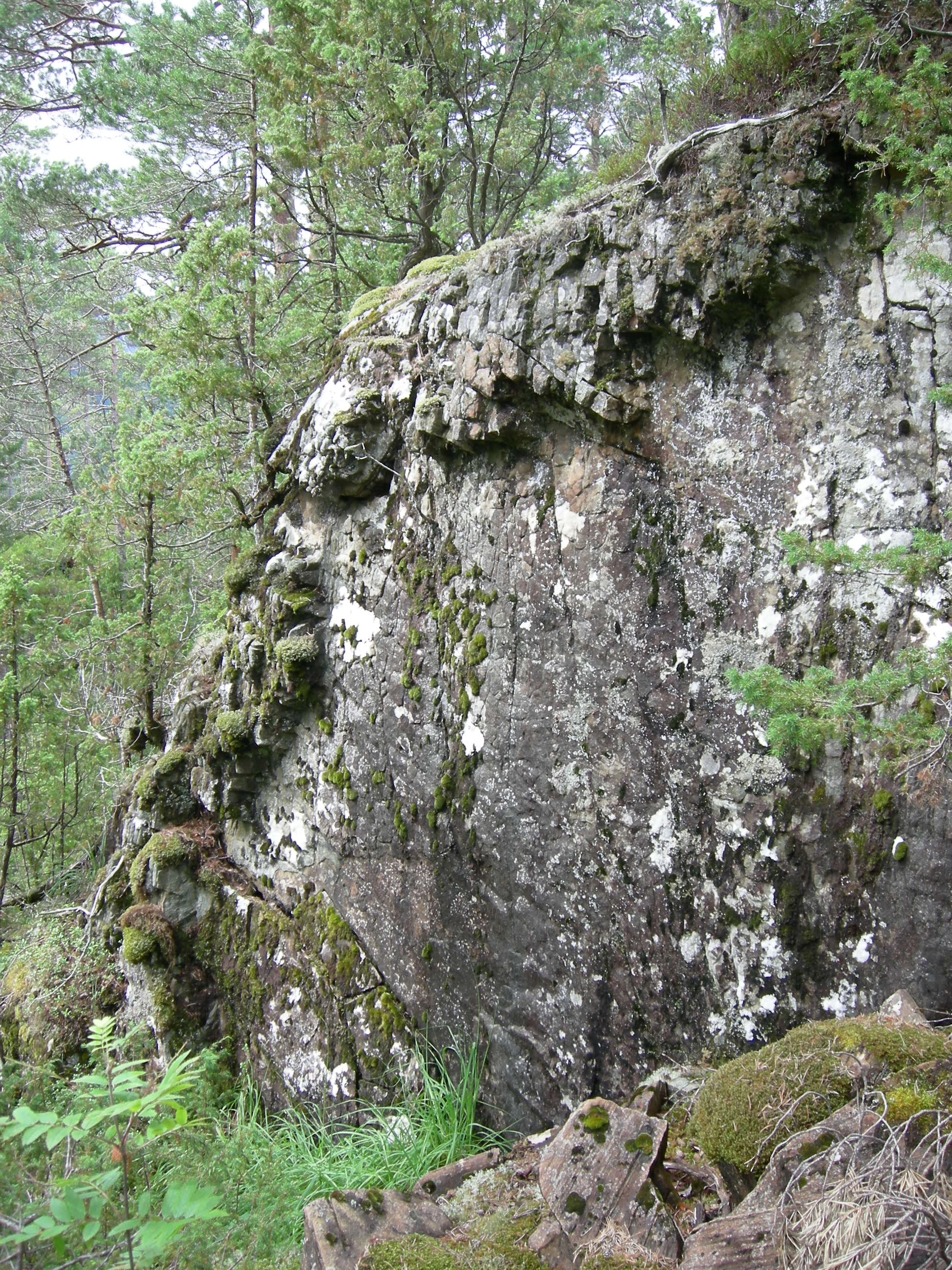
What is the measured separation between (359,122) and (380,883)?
7004 millimetres

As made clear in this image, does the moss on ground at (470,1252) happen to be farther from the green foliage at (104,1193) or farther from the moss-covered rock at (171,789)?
the moss-covered rock at (171,789)

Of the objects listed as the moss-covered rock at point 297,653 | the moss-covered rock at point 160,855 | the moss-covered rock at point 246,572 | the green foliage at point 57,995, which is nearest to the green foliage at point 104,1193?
the moss-covered rock at point 297,653

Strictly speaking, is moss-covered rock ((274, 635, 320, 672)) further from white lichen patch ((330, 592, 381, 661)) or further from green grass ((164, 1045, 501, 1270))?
green grass ((164, 1045, 501, 1270))

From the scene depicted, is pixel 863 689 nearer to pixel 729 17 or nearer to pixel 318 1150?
pixel 318 1150

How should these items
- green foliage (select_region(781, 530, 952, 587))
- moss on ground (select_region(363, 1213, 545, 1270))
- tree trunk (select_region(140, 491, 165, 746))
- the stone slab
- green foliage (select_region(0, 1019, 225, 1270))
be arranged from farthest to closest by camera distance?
tree trunk (select_region(140, 491, 165, 746)) → the stone slab → moss on ground (select_region(363, 1213, 545, 1270)) → green foliage (select_region(781, 530, 952, 587)) → green foliage (select_region(0, 1019, 225, 1270))

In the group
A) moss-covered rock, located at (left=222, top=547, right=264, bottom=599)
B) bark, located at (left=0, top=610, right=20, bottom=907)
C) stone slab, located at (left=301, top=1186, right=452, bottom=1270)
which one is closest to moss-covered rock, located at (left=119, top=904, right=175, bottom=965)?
bark, located at (left=0, top=610, right=20, bottom=907)

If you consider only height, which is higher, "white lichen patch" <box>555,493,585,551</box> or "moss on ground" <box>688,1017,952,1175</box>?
"white lichen patch" <box>555,493,585,551</box>

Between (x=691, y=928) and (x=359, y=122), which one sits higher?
(x=359, y=122)

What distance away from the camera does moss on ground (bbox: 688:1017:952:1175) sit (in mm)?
2566

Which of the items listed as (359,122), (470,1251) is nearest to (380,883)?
(470,1251)

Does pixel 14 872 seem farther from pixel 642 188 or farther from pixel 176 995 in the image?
pixel 642 188

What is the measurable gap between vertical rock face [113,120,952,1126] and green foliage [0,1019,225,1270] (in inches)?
96.8

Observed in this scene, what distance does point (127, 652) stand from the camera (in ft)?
29.7

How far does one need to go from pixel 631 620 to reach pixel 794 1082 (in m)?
2.26
